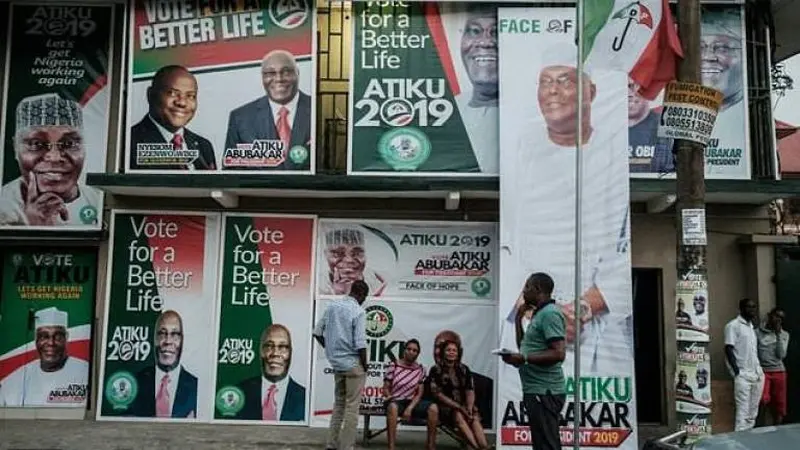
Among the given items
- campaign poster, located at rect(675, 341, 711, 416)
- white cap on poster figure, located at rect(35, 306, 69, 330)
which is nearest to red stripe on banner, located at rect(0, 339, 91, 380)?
white cap on poster figure, located at rect(35, 306, 69, 330)

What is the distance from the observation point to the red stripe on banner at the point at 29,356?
34.3ft

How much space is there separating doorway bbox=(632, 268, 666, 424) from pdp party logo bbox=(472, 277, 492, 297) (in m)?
2.07

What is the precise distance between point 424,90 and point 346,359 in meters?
3.97

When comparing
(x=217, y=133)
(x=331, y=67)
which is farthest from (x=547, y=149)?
(x=217, y=133)

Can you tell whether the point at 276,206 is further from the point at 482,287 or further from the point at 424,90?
the point at 482,287

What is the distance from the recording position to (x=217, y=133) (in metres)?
10.2

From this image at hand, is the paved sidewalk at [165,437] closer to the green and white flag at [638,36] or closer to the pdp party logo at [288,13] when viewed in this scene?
the green and white flag at [638,36]

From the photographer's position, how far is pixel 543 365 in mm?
6324

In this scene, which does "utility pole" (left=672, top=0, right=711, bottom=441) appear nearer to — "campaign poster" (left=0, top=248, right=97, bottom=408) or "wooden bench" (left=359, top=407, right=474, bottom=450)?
"wooden bench" (left=359, top=407, right=474, bottom=450)

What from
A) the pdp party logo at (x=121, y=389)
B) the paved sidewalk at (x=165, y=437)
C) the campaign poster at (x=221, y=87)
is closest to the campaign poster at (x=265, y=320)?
the paved sidewalk at (x=165, y=437)

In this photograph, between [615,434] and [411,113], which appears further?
[411,113]

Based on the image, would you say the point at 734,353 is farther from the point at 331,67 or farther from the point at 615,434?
the point at 331,67

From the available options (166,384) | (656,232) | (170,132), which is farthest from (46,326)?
(656,232)

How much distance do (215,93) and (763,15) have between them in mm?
7519
